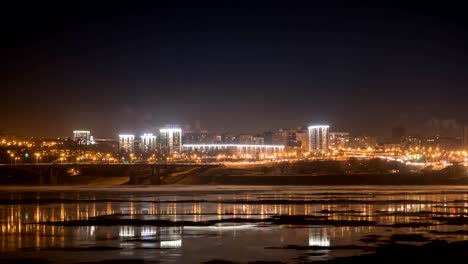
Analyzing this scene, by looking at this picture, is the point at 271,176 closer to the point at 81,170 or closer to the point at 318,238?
the point at 81,170

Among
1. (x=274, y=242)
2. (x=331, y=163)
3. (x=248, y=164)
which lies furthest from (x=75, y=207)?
(x=331, y=163)

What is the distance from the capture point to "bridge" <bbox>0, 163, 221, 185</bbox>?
149 m

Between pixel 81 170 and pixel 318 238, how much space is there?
135004 mm

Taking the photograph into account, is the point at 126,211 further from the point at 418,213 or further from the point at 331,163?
the point at 331,163

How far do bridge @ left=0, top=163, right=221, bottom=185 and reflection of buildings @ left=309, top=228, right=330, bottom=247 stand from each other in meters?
105

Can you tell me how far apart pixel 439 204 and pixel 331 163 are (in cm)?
12037

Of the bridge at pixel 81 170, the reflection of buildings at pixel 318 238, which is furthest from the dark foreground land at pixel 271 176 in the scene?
the reflection of buildings at pixel 318 238

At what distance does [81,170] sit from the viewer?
171875 mm

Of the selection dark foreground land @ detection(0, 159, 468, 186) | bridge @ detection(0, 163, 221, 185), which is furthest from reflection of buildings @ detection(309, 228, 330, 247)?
bridge @ detection(0, 163, 221, 185)

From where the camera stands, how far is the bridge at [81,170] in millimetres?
149250

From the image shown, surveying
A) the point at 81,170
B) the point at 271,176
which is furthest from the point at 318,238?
the point at 81,170

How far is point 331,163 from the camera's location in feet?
625

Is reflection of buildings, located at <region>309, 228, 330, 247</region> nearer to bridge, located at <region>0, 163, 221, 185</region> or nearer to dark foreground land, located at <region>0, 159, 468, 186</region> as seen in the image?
dark foreground land, located at <region>0, 159, 468, 186</region>

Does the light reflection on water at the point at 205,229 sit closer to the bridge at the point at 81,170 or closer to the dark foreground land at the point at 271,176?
the dark foreground land at the point at 271,176
